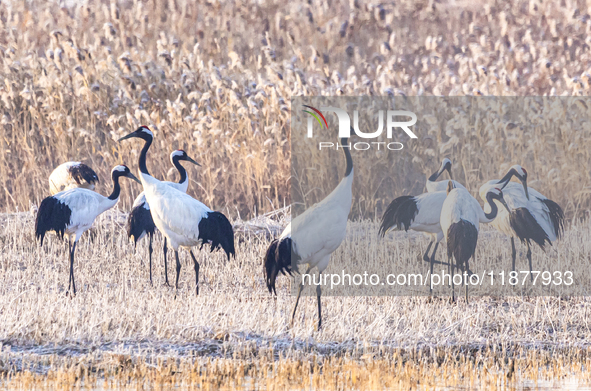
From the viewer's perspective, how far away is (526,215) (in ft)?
23.4

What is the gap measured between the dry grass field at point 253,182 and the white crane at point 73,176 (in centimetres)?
49

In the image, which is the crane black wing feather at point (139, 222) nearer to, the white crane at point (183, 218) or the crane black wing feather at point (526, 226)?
the white crane at point (183, 218)

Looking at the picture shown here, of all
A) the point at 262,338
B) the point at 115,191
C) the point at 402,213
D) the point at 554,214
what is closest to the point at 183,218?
the point at 115,191

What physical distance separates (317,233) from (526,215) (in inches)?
92.2

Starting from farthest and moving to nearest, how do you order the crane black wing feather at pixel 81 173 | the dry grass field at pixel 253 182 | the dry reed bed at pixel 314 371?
the crane black wing feather at pixel 81 173 < the dry grass field at pixel 253 182 < the dry reed bed at pixel 314 371

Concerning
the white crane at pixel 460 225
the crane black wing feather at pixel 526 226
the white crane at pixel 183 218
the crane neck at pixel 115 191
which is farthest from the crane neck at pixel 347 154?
the crane neck at pixel 115 191

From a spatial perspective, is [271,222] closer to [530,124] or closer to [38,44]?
[530,124]

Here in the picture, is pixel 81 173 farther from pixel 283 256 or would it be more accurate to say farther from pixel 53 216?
pixel 283 256

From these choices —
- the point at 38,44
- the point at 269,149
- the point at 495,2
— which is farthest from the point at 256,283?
the point at 495,2

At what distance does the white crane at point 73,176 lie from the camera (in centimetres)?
862

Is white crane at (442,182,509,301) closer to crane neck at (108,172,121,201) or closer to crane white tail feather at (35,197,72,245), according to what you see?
crane neck at (108,172,121,201)

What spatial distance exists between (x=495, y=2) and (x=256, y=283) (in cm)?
1159

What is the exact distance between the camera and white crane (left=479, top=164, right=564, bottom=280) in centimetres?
713

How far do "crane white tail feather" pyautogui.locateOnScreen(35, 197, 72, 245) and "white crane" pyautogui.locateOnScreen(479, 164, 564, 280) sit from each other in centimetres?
368
